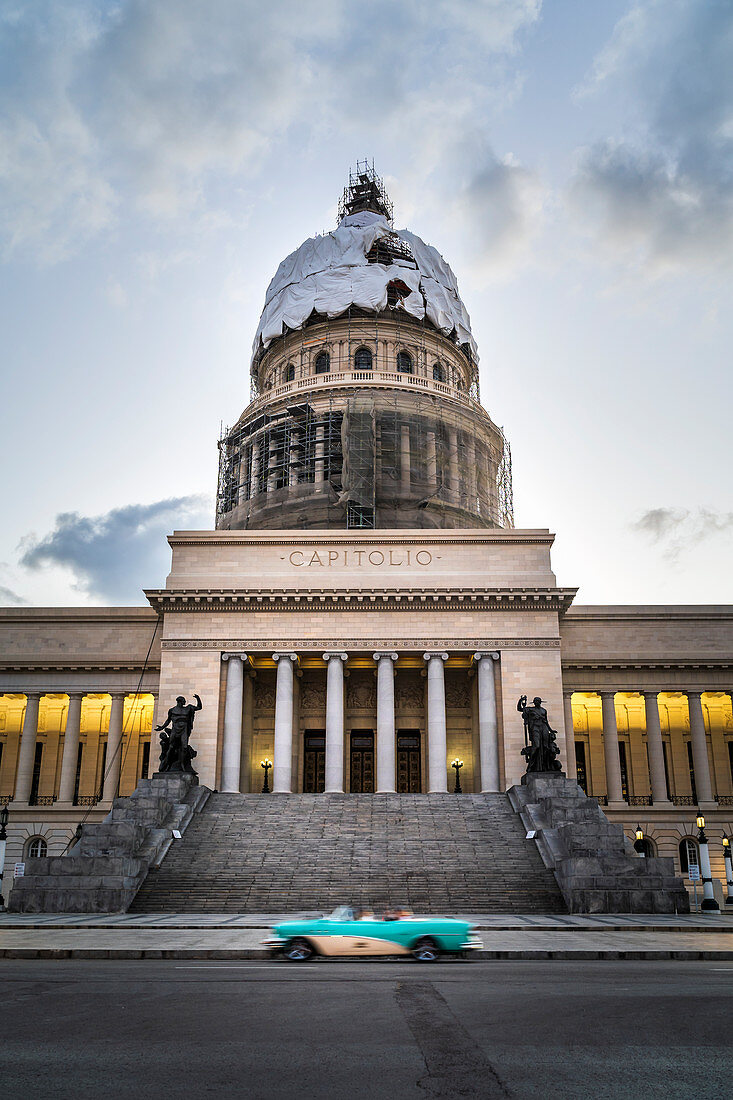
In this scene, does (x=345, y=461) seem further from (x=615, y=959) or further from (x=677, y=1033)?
(x=677, y=1033)

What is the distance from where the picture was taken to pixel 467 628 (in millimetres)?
47844

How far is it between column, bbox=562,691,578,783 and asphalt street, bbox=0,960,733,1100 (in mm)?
31665

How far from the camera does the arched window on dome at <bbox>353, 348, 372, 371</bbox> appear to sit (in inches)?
2675

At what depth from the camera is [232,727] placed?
4669 cm

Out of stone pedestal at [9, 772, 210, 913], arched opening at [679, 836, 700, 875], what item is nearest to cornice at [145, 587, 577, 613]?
stone pedestal at [9, 772, 210, 913]

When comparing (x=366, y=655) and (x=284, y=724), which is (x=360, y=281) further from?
(x=284, y=724)

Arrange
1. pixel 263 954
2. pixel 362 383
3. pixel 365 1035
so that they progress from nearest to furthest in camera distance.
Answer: pixel 365 1035
pixel 263 954
pixel 362 383

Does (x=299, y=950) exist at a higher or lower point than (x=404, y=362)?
lower

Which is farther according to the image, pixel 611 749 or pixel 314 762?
pixel 314 762

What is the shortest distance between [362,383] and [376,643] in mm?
22600

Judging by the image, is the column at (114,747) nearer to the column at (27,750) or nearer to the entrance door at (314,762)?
the column at (27,750)

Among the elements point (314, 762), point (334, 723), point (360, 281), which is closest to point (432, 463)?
point (360, 281)

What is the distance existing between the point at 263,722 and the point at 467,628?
41.1 ft

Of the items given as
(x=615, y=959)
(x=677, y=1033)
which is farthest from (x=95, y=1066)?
(x=615, y=959)
